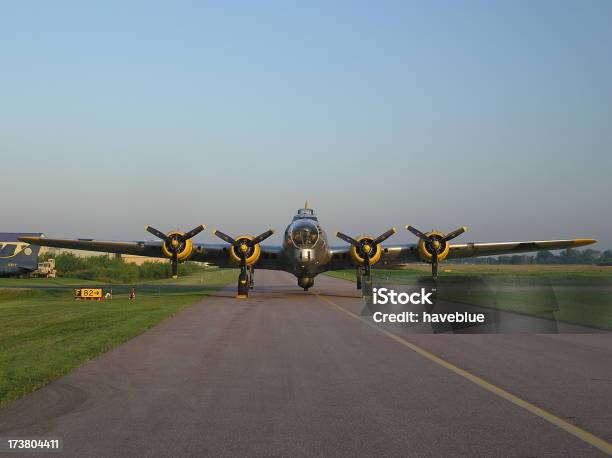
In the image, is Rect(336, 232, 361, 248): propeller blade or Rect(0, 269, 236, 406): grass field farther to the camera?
Rect(336, 232, 361, 248): propeller blade

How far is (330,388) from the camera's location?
10.0m

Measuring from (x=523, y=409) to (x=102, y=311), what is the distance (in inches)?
848

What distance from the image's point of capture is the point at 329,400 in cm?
912

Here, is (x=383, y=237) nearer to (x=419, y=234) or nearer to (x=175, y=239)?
(x=419, y=234)

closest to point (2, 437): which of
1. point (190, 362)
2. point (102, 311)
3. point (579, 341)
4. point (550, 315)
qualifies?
point (190, 362)

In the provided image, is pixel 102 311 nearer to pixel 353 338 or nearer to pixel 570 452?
pixel 353 338

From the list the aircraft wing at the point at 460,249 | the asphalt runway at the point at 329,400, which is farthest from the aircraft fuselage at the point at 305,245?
the asphalt runway at the point at 329,400

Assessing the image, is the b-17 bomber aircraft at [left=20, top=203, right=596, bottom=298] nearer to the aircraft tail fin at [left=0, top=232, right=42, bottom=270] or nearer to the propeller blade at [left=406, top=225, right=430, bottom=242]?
the propeller blade at [left=406, top=225, right=430, bottom=242]

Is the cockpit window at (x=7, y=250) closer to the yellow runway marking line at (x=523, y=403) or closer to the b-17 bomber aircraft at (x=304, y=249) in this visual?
the b-17 bomber aircraft at (x=304, y=249)

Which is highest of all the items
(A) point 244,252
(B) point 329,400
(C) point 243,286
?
(A) point 244,252

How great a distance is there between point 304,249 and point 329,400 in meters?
28.1

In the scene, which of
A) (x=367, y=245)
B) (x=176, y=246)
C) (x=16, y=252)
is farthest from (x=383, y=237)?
(x=16, y=252)

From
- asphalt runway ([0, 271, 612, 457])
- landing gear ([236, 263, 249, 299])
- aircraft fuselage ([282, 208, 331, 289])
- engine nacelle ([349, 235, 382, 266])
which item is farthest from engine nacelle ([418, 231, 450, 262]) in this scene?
asphalt runway ([0, 271, 612, 457])

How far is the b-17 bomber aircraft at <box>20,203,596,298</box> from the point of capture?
3778cm
